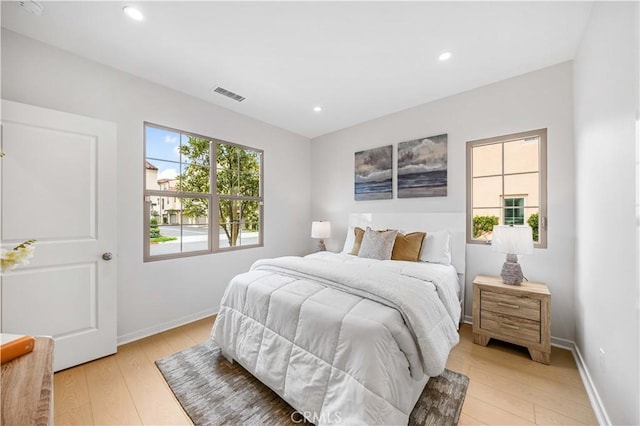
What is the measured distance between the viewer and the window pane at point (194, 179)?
9.78ft

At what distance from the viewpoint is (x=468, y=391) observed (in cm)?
175

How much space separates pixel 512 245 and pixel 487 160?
42.5 inches

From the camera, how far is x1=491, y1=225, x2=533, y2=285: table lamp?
2191mm

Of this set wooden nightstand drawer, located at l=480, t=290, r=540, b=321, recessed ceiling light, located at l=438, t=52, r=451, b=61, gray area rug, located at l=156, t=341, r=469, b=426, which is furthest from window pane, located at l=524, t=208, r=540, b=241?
recessed ceiling light, located at l=438, t=52, r=451, b=61

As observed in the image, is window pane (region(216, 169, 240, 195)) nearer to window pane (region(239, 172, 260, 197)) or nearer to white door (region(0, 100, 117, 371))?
window pane (region(239, 172, 260, 197))

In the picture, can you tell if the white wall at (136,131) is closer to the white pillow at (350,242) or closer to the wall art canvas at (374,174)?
the white pillow at (350,242)

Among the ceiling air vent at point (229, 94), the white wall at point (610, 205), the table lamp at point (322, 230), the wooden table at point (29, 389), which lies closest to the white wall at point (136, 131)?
the ceiling air vent at point (229, 94)

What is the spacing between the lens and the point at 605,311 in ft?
4.96

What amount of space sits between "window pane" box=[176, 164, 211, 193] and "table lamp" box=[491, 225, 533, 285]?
326cm

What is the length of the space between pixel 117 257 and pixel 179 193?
2.93 feet

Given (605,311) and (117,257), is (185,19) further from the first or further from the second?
(605,311)

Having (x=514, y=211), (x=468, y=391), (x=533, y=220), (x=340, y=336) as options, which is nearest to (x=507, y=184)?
(x=514, y=211)

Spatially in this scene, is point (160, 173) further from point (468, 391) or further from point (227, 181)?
point (468, 391)

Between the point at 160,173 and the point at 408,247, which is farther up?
the point at 160,173
